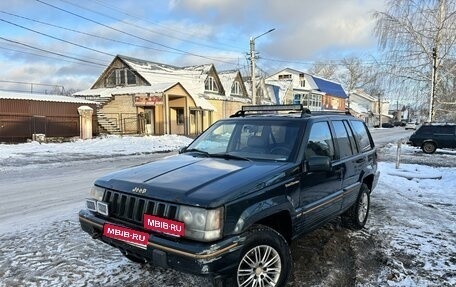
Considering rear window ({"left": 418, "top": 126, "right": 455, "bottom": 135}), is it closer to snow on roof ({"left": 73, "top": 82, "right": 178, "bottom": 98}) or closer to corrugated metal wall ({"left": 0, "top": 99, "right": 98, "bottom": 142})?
snow on roof ({"left": 73, "top": 82, "right": 178, "bottom": 98})

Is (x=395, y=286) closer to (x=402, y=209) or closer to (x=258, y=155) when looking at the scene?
(x=258, y=155)

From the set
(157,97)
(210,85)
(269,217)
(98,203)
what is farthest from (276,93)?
(98,203)

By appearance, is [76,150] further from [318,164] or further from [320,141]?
[318,164]

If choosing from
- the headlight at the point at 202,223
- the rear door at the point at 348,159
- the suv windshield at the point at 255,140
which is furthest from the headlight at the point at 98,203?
the rear door at the point at 348,159

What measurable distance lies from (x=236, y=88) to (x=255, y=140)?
4300 centimetres

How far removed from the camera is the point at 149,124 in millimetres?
35500

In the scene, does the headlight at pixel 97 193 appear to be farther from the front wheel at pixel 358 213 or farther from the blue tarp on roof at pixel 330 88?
the blue tarp on roof at pixel 330 88

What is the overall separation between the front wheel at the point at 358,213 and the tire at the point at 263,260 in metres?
2.38

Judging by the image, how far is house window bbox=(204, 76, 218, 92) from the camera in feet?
137

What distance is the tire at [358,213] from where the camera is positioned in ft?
19.1

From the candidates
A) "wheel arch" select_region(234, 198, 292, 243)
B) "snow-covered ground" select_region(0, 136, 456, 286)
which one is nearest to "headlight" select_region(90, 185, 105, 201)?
"snow-covered ground" select_region(0, 136, 456, 286)

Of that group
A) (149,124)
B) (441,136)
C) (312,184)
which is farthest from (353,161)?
(149,124)

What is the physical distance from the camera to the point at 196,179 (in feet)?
11.7

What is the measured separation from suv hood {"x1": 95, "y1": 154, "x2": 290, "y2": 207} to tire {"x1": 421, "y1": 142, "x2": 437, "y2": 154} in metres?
20.7
